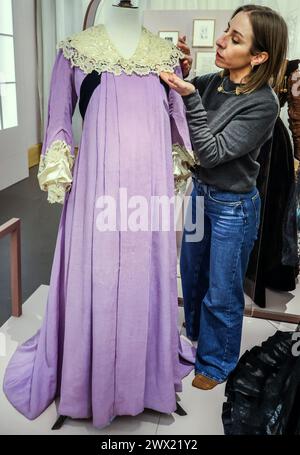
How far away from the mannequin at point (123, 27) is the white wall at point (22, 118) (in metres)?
1.92

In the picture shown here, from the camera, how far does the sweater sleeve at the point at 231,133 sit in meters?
1.19

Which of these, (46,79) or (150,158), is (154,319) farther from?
(46,79)

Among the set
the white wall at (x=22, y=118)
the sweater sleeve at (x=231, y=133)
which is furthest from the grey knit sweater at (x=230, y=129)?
the white wall at (x=22, y=118)

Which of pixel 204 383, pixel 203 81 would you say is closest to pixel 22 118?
pixel 203 81

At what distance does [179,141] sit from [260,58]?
1.09 feet

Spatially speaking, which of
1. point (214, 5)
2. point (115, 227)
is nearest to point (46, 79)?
point (214, 5)

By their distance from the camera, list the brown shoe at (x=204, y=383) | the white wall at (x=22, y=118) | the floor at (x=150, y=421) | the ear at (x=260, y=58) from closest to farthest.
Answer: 1. the ear at (x=260, y=58)
2. the floor at (x=150, y=421)
3. the brown shoe at (x=204, y=383)
4. the white wall at (x=22, y=118)

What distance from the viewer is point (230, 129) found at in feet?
3.99

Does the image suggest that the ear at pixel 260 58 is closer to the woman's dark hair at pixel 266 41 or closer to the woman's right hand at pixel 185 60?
the woman's dark hair at pixel 266 41

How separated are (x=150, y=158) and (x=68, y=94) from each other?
290 millimetres

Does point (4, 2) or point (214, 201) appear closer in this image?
point (214, 201)

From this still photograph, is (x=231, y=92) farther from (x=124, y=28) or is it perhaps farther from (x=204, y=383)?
(x=204, y=383)

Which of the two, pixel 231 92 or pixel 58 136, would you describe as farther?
pixel 231 92
